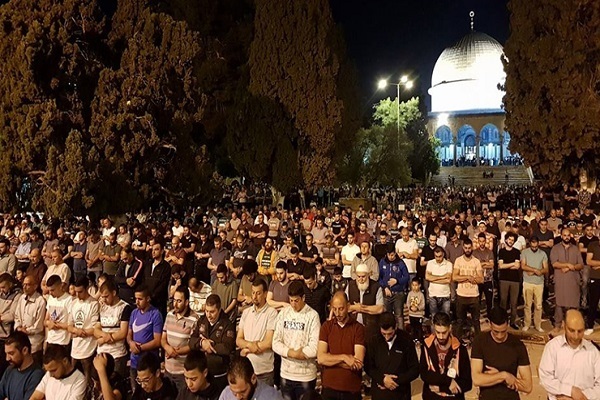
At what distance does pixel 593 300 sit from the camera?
10133 mm

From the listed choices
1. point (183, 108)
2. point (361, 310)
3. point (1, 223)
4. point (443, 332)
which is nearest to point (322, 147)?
point (183, 108)

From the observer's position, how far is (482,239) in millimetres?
10227

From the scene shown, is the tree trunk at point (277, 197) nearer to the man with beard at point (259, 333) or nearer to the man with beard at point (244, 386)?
the man with beard at point (259, 333)

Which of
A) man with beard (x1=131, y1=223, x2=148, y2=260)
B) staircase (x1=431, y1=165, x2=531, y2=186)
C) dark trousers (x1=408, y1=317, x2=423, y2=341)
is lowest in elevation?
dark trousers (x1=408, y1=317, x2=423, y2=341)

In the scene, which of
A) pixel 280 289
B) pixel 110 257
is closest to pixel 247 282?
pixel 280 289

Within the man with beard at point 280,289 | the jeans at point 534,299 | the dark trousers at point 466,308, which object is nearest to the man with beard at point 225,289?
the man with beard at point 280,289

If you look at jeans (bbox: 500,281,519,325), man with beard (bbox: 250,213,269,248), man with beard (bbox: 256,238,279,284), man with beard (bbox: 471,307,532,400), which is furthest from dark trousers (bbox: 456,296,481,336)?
man with beard (bbox: 250,213,269,248)

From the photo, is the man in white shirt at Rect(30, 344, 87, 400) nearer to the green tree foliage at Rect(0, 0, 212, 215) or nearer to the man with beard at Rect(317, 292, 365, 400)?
the man with beard at Rect(317, 292, 365, 400)

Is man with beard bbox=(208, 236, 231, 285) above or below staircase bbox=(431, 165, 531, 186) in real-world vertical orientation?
below

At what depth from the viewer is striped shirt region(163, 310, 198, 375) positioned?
244 inches

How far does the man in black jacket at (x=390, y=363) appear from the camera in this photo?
5320 millimetres

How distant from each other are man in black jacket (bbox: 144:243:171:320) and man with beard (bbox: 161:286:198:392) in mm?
2564

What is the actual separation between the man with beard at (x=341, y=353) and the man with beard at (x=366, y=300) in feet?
6.28

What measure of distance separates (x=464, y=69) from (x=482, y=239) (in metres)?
68.6
